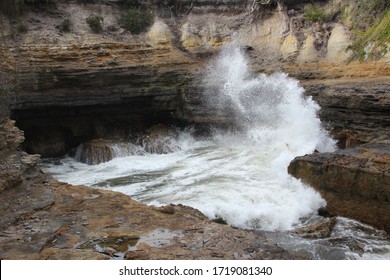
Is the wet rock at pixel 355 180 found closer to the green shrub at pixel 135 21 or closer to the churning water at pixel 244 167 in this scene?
the churning water at pixel 244 167

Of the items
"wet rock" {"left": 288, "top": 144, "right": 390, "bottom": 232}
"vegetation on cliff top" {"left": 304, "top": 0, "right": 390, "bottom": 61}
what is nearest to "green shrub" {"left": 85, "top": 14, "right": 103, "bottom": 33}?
"vegetation on cliff top" {"left": 304, "top": 0, "right": 390, "bottom": 61}

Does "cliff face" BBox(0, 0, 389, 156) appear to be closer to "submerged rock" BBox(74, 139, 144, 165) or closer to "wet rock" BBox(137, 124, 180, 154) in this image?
"wet rock" BBox(137, 124, 180, 154)

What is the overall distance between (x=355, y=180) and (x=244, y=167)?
374cm

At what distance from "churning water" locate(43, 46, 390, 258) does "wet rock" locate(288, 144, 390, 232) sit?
27cm

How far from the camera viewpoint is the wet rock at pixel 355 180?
7.54m

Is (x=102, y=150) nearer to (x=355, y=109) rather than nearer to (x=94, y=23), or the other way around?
(x=94, y=23)

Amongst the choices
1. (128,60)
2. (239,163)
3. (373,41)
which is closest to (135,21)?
(128,60)

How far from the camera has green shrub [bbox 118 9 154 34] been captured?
53.5 feet

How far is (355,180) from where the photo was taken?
7891mm

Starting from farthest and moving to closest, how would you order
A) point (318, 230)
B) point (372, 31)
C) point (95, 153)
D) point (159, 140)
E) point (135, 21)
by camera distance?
point (135, 21) < point (159, 140) < point (95, 153) < point (372, 31) < point (318, 230)

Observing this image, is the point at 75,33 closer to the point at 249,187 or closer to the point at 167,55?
the point at 167,55

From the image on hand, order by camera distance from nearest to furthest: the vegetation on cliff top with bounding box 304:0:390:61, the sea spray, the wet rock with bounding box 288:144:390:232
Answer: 1. the wet rock with bounding box 288:144:390:232
2. the sea spray
3. the vegetation on cliff top with bounding box 304:0:390:61

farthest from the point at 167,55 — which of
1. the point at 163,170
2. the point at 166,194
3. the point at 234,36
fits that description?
the point at 166,194

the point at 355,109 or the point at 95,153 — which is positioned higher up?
the point at 355,109
